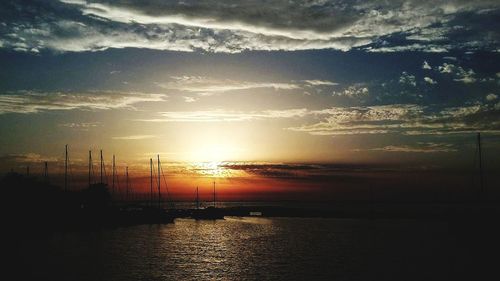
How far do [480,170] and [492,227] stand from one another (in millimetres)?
30051

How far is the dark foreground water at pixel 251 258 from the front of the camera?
162 feet

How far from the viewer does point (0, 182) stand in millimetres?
107000

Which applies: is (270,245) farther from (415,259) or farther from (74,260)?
(74,260)

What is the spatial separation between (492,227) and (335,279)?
3636 inches

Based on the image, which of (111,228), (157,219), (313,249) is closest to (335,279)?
(313,249)

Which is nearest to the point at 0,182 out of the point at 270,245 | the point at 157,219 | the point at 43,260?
the point at 157,219

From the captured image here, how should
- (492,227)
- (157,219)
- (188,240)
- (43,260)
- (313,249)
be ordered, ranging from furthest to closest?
(157,219), (492,227), (188,240), (313,249), (43,260)

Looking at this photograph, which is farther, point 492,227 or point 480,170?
point 492,227

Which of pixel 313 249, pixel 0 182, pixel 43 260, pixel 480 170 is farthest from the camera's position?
pixel 0 182

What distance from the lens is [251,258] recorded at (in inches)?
2495

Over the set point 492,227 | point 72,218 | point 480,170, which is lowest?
point 492,227

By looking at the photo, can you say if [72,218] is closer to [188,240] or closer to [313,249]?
[188,240]

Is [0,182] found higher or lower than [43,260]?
higher

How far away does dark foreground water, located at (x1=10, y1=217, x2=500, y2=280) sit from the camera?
4925cm
